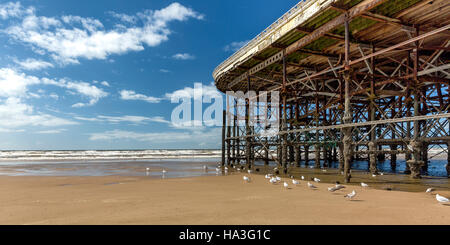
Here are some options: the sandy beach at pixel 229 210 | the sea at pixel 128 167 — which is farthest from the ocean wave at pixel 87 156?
the sandy beach at pixel 229 210

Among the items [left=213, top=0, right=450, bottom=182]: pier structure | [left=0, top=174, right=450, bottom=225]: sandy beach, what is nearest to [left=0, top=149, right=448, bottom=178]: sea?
[left=213, top=0, right=450, bottom=182]: pier structure

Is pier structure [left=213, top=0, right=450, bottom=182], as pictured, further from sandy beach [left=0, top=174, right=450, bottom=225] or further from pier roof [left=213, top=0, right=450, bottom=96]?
sandy beach [left=0, top=174, right=450, bottom=225]

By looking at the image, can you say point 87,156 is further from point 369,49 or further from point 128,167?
point 369,49

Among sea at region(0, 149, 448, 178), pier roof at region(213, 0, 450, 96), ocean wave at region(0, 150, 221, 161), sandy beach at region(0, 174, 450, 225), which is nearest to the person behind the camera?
sandy beach at region(0, 174, 450, 225)

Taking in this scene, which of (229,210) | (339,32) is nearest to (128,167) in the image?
(339,32)

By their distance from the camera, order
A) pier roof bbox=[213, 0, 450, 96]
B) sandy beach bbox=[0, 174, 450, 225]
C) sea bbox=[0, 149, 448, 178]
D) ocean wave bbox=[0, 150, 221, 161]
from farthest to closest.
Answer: ocean wave bbox=[0, 150, 221, 161]
sea bbox=[0, 149, 448, 178]
pier roof bbox=[213, 0, 450, 96]
sandy beach bbox=[0, 174, 450, 225]

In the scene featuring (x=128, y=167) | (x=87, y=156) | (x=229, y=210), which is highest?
(x=229, y=210)

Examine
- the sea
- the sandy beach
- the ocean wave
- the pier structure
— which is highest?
the pier structure

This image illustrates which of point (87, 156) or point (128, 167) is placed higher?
point (128, 167)

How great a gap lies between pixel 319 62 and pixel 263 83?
7.17m

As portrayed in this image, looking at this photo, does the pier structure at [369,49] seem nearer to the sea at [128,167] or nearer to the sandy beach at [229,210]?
→ the sandy beach at [229,210]

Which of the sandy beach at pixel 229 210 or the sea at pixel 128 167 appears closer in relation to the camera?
the sandy beach at pixel 229 210
